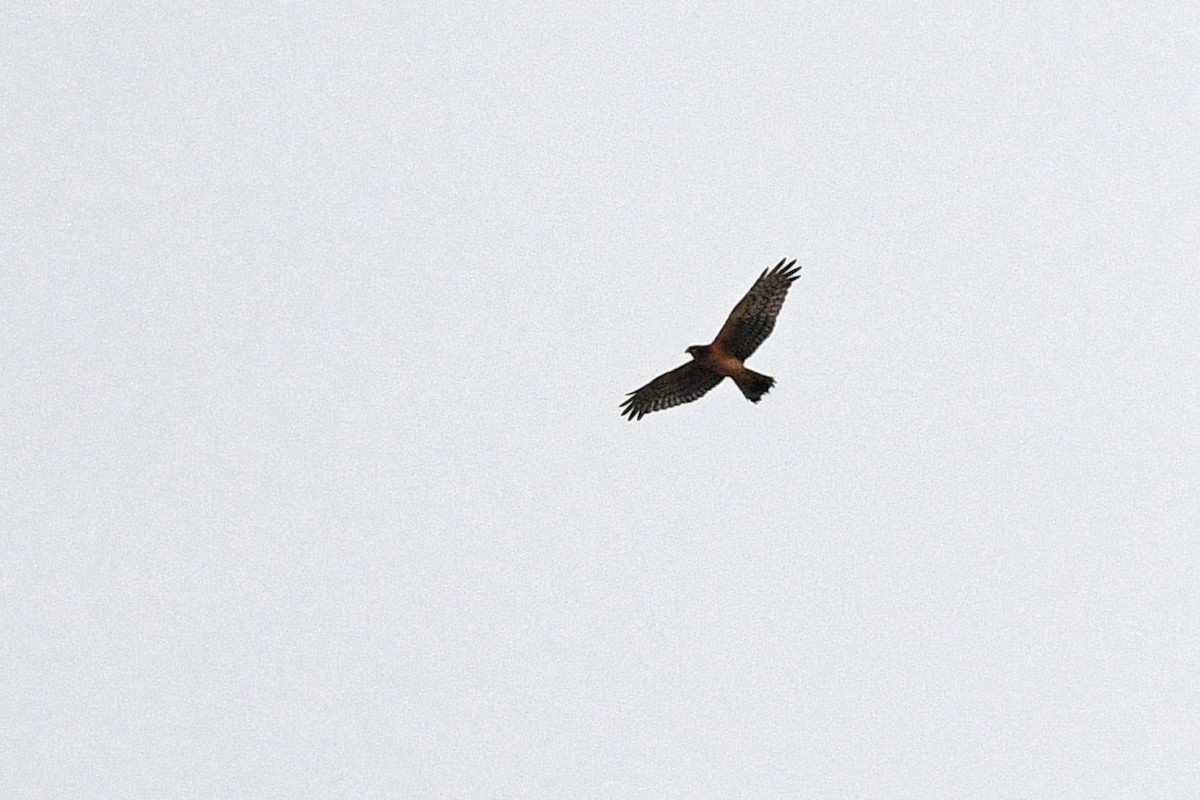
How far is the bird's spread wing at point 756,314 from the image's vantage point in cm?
4422

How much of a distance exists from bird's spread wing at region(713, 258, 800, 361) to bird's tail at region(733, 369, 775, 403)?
0.58 meters

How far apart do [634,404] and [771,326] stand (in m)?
3.84

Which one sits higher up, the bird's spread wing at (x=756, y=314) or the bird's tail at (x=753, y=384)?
the bird's spread wing at (x=756, y=314)

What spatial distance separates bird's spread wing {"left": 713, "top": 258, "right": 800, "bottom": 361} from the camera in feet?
145

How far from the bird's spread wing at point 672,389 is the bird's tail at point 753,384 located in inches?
34.5

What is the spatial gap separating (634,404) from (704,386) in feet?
5.36

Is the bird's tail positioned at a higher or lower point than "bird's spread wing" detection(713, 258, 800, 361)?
lower

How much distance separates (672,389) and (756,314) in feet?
9.73

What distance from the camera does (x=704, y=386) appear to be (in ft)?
151

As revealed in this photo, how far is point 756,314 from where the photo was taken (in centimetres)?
4441

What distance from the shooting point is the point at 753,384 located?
4425 cm

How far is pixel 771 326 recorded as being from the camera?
44.5 meters

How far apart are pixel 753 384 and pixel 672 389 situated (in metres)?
2.62

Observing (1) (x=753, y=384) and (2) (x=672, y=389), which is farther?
(2) (x=672, y=389)
